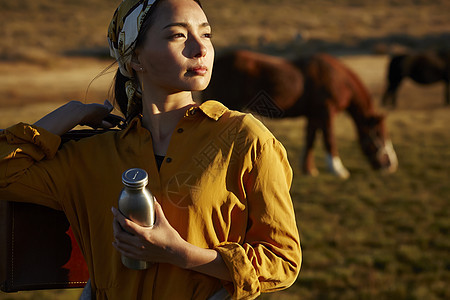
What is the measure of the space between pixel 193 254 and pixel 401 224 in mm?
4730

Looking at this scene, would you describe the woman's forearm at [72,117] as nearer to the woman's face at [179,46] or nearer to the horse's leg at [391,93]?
the woman's face at [179,46]

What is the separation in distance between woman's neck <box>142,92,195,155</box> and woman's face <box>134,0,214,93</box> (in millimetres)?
82

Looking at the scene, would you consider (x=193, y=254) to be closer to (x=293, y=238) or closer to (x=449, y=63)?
(x=293, y=238)

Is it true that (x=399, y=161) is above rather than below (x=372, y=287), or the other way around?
A: below

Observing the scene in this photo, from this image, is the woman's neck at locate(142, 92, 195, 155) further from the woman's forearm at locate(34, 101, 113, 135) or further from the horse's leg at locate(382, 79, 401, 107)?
the horse's leg at locate(382, 79, 401, 107)

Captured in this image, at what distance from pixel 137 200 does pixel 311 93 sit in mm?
7257

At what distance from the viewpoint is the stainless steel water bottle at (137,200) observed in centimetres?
119

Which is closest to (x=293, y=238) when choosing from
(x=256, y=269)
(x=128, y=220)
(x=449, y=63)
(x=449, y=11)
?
(x=256, y=269)

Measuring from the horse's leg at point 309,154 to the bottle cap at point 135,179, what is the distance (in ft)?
22.2

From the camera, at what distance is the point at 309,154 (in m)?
8.00

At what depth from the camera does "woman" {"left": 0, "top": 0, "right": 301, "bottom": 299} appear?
1303mm

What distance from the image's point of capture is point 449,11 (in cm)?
3669

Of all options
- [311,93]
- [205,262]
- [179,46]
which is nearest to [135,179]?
[205,262]

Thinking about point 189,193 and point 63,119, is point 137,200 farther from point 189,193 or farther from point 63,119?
point 63,119
